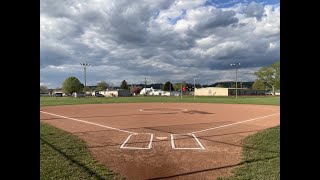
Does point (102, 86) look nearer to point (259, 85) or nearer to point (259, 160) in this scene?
point (259, 85)

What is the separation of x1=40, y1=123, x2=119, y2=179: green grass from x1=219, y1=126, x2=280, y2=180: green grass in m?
3.13

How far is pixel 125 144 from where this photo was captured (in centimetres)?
960

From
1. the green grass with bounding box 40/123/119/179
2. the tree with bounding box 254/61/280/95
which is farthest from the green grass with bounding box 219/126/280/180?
the tree with bounding box 254/61/280/95

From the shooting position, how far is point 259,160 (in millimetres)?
7266

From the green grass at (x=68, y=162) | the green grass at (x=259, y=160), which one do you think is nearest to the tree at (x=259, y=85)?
the green grass at (x=259, y=160)

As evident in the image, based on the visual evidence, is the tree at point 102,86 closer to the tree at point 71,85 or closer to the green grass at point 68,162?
the tree at point 71,85

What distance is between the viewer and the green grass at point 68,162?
589cm

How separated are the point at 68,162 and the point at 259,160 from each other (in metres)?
5.22

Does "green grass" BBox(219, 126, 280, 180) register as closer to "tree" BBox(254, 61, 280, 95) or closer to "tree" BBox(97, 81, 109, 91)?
"tree" BBox(254, 61, 280, 95)

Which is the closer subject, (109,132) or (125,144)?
(125,144)
